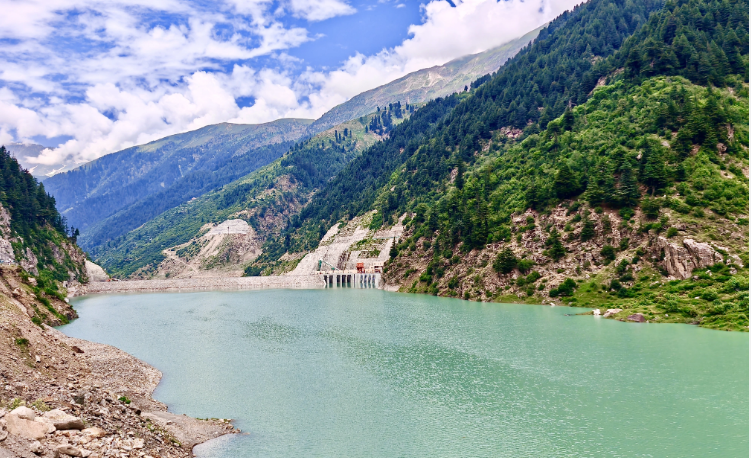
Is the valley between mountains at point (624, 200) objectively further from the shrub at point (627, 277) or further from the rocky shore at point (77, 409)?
the rocky shore at point (77, 409)

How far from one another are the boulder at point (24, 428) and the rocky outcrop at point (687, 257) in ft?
286

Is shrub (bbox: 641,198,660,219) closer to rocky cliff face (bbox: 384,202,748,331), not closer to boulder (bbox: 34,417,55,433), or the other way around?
rocky cliff face (bbox: 384,202,748,331)

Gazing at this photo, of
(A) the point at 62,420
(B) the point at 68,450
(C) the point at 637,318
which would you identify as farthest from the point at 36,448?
(C) the point at 637,318

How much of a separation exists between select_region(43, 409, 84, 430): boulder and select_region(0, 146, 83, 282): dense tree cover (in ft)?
437

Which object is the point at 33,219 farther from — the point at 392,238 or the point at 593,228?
the point at 593,228

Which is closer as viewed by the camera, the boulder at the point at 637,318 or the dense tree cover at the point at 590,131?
the boulder at the point at 637,318

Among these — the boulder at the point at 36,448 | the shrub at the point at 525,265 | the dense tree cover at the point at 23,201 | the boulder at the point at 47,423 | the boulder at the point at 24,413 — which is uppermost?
the dense tree cover at the point at 23,201

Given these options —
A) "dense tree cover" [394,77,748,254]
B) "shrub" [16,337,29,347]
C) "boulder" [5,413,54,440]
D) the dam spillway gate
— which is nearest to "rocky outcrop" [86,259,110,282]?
the dam spillway gate

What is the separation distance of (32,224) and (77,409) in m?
159

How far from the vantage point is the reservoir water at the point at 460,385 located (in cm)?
3578

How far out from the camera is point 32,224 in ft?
530

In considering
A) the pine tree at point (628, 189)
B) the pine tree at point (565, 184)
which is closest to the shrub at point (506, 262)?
the pine tree at point (565, 184)

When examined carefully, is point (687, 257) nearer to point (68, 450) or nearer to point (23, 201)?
point (68, 450)

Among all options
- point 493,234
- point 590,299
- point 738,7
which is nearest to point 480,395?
point 590,299
